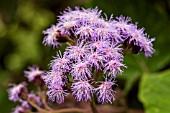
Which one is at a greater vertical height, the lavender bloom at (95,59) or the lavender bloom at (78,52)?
the lavender bloom at (78,52)

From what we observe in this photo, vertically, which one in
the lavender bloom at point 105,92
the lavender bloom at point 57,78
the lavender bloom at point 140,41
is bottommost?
the lavender bloom at point 105,92

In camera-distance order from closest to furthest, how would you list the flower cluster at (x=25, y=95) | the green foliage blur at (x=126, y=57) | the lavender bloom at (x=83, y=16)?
the lavender bloom at (x=83, y=16) → the flower cluster at (x=25, y=95) → the green foliage blur at (x=126, y=57)

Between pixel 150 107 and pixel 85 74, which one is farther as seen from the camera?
pixel 150 107

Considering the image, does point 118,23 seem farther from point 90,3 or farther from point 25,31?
point 25,31

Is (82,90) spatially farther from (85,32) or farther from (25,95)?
(25,95)

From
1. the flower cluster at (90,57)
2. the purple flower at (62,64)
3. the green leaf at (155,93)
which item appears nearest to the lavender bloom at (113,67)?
the flower cluster at (90,57)

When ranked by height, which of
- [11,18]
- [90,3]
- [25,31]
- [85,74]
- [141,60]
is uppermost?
[25,31]

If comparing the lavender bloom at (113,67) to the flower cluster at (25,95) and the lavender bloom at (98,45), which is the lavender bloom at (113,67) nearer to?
the lavender bloom at (98,45)

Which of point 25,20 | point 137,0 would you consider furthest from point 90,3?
point 25,20
